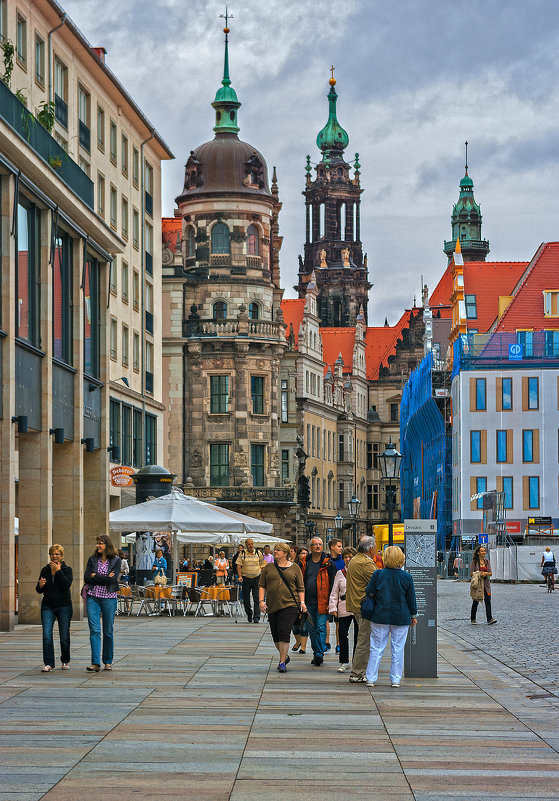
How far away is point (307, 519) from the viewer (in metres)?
105

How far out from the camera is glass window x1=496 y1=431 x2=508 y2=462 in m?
80.7

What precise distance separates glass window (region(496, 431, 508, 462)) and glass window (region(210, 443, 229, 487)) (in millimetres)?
14806

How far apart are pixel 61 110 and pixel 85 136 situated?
3420 mm

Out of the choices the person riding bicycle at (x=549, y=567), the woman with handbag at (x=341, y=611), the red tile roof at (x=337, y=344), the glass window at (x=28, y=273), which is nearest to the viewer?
the woman with handbag at (x=341, y=611)

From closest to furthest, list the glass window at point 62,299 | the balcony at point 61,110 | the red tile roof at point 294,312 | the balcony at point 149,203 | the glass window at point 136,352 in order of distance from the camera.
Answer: the glass window at point 62,299 < the balcony at point 61,110 < the glass window at point 136,352 < the balcony at point 149,203 < the red tile roof at point 294,312

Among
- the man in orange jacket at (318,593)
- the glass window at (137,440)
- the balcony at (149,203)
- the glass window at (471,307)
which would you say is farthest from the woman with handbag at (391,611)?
the glass window at (471,307)

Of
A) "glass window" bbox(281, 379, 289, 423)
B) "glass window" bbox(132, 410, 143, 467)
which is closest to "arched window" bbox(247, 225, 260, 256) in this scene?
"glass window" bbox(281, 379, 289, 423)

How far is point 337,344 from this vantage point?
136000 mm

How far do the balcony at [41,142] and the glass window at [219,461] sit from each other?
50.2 meters

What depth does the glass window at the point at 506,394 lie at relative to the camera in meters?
80.6

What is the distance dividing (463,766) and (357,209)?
14084 centimetres

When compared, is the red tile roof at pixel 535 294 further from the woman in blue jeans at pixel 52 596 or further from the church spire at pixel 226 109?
the woman in blue jeans at pixel 52 596

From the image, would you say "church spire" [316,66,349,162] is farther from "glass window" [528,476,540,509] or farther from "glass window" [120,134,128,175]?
"glass window" [120,134,128,175]

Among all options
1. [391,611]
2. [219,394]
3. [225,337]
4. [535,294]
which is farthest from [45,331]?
[535,294]
